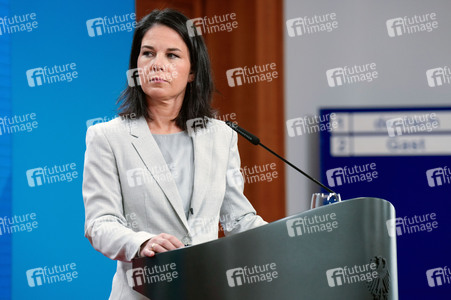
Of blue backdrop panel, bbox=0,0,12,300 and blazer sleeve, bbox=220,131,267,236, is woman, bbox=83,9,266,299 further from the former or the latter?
blue backdrop panel, bbox=0,0,12,300

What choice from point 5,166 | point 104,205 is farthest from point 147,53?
point 5,166

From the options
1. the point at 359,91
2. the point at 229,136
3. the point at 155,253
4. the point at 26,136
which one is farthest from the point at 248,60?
the point at 155,253

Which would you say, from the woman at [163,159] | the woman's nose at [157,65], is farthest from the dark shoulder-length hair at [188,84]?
the woman's nose at [157,65]

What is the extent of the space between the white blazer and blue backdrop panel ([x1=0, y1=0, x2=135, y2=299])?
1.36 metres

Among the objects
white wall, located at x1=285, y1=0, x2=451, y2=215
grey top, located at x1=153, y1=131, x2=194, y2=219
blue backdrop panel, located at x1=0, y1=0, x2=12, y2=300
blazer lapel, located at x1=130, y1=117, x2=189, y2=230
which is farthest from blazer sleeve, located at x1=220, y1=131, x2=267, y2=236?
white wall, located at x1=285, y1=0, x2=451, y2=215

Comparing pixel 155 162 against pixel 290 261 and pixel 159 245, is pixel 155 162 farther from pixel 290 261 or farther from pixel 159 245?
pixel 290 261

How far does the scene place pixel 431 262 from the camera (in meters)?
3.88

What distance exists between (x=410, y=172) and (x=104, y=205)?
2.85 meters

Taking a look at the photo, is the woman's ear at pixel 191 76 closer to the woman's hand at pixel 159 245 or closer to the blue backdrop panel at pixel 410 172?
the woman's hand at pixel 159 245

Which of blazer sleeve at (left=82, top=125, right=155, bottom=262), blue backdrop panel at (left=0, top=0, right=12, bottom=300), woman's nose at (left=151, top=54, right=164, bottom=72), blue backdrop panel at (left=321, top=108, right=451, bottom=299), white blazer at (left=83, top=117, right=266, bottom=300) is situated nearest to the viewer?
blazer sleeve at (left=82, top=125, right=155, bottom=262)

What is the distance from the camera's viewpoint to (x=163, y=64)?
1562mm

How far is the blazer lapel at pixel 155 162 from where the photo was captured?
4.85 ft

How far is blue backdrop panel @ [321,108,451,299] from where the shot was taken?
389 centimetres

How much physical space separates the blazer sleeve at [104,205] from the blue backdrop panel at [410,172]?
2.56 meters
